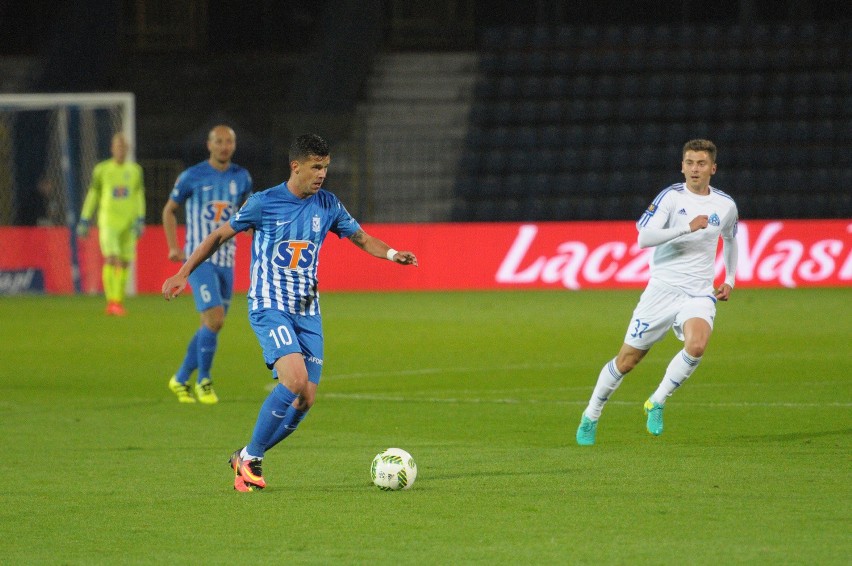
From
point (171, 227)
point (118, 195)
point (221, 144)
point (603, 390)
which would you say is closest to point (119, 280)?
point (118, 195)

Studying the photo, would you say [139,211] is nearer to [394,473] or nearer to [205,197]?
[205,197]

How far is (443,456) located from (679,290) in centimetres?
178

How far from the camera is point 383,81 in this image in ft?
91.7

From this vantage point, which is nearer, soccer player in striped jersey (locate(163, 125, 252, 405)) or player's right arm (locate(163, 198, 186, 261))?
soccer player in striped jersey (locate(163, 125, 252, 405))

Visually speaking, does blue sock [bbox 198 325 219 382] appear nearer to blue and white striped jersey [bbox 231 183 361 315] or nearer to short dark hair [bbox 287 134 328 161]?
blue and white striped jersey [bbox 231 183 361 315]

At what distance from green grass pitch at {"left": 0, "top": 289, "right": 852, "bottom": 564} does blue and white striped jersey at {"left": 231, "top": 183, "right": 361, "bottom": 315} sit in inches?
36.6

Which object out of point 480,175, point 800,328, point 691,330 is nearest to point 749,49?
point 480,175

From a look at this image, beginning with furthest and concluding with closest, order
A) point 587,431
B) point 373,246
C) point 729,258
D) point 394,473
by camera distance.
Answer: point 729,258, point 587,431, point 373,246, point 394,473

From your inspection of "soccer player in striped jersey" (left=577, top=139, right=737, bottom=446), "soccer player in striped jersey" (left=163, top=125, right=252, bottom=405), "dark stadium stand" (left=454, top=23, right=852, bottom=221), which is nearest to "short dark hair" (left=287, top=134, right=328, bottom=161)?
"soccer player in striped jersey" (left=577, top=139, right=737, bottom=446)

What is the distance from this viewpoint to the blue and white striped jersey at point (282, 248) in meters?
7.03

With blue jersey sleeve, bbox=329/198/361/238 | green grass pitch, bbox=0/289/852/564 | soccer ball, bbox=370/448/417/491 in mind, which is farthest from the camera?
blue jersey sleeve, bbox=329/198/361/238

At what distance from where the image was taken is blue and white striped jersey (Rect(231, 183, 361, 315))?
23.1 ft

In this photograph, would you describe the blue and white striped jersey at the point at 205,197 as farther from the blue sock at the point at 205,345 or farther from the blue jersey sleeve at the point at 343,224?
the blue jersey sleeve at the point at 343,224

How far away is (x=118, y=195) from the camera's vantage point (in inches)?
714
